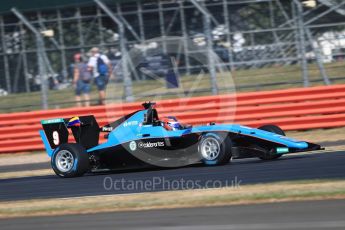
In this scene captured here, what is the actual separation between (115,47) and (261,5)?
10.9 feet

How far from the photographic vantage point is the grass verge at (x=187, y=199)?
8.18 metres

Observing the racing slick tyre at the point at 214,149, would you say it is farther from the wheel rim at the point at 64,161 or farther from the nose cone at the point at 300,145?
the wheel rim at the point at 64,161

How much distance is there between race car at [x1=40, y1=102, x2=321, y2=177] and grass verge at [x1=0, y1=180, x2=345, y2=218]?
217 centimetres

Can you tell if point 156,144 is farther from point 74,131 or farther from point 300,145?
point 300,145

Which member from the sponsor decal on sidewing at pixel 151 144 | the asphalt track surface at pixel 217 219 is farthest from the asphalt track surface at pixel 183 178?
the asphalt track surface at pixel 217 219

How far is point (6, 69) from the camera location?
16.9 meters

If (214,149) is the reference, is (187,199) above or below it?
below

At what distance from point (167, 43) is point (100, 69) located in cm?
166

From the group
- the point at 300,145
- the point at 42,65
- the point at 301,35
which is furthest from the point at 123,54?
the point at 300,145

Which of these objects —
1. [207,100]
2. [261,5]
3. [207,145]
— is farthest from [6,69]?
[207,145]

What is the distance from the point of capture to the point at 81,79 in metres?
16.7

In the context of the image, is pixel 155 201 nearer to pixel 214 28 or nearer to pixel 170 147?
pixel 170 147

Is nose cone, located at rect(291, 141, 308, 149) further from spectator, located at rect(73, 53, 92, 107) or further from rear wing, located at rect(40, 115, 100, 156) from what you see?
spectator, located at rect(73, 53, 92, 107)

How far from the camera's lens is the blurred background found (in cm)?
1581
